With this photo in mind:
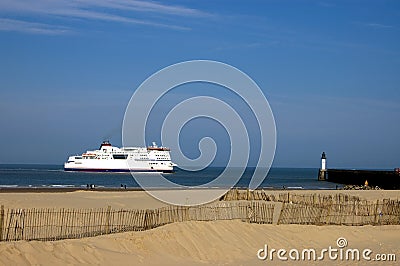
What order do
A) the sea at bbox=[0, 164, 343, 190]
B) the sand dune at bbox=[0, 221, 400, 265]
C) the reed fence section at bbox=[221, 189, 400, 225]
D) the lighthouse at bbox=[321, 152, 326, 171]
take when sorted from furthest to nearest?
the lighthouse at bbox=[321, 152, 326, 171]
the sea at bbox=[0, 164, 343, 190]
the reed fence section at bbox=[221, 189, 400, 225]
the sand dune at bbox=[0, 221, 400, 265]

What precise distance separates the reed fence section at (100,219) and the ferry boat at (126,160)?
224 ft

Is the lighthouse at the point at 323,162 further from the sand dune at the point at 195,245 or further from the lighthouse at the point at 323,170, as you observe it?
the sand dune at the point at 195,245

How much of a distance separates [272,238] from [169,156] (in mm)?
75407

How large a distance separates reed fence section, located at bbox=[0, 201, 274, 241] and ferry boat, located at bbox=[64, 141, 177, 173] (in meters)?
68.1

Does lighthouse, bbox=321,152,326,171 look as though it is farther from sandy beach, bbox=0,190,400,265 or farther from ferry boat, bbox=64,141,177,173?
sandy beach, bbox=0,190,400,265

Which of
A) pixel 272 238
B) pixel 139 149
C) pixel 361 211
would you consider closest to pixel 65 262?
pixel 272 238

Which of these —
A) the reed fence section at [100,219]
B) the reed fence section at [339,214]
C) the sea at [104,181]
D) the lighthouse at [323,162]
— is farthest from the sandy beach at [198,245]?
the lighthouse at [323,162]

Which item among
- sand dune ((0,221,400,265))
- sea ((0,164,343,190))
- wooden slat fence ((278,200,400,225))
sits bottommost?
sea ((0,164,343,190))

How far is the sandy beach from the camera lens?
40.7ft

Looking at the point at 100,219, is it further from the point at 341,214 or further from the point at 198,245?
the point at 341,214

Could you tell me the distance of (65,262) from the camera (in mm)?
12172

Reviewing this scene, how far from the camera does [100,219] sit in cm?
1902

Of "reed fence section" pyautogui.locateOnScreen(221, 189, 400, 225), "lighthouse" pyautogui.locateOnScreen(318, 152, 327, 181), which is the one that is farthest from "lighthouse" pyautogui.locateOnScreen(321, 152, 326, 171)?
"reed fence section" pyautogui.locateOnScreen(221, 189, 400, 225)

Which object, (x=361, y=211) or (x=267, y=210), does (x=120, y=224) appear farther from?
(x=361, y=211)
